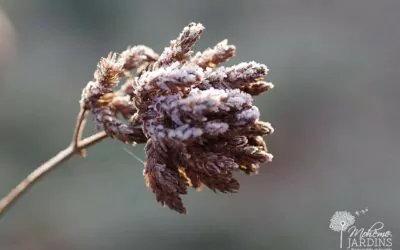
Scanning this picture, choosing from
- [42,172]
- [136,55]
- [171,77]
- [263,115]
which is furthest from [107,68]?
[263,115]

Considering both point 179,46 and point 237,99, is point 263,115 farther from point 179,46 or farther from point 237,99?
point 237,99

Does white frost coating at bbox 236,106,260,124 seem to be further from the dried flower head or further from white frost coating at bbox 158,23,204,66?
white frost coating at bbox 158,23,204,66

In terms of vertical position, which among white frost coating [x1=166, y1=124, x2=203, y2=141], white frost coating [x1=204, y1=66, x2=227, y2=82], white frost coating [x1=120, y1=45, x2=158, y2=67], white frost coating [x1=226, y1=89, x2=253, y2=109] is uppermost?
white frost coating [x1=120, y1=45, x2=158, y2=67]

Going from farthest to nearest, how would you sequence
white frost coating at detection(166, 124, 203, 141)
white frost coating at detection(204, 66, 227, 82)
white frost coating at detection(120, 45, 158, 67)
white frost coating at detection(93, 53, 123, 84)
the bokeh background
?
the bokeh background, white frost coating at detection(120, 45, 158, 67), white frost coating at detection(93, 53, 123, 84), white frost coating at detection(204, 66, 227, 82), white frost coating at detection(166, 124, 203, 141)

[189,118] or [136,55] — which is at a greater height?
Answer: [136,55]

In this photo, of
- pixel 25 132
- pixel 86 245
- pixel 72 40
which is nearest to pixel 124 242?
pixel 86 245

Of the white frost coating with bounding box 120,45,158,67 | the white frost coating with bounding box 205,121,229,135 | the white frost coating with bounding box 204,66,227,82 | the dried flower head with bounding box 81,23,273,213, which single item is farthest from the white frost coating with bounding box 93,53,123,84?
the white frost coating with bounding box 205,121,229,135

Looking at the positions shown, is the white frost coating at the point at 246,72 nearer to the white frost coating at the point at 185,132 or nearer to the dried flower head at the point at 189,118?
the dried flower head at the point at 189,118
